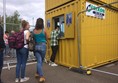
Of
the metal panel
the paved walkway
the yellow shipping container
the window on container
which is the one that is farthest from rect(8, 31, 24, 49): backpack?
the metal panel

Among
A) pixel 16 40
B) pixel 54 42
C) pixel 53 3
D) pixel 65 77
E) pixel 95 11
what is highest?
pixel 53 3

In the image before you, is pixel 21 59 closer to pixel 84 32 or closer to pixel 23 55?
pixel 23 55

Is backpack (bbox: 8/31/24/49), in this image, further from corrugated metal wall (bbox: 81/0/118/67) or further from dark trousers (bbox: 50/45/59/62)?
dark trousers (bbox: 50/45/59/62)

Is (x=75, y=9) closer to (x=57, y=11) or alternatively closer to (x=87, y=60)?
(x=57, y=11)

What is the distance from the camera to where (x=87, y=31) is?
6.73 m

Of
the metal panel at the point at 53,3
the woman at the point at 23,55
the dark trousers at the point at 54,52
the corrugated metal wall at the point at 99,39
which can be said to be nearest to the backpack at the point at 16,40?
the woman at the point at 23,55

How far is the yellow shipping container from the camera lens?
260 inches

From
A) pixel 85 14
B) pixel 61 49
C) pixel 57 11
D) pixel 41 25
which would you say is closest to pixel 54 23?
pixel 57 11

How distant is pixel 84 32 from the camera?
660cm

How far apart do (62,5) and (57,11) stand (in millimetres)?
417

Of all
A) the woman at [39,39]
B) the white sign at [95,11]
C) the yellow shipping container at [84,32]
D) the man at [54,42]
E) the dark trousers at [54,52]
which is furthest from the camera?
the dark trousers at [54,52]

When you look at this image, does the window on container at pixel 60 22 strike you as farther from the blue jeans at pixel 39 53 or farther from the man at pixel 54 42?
the blue jeans at pixel 39 53

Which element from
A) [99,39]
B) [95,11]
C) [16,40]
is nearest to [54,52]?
[99,39]

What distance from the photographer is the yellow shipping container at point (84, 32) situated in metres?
6.60
